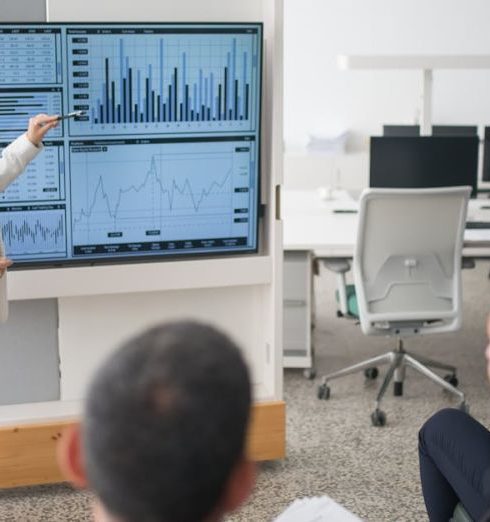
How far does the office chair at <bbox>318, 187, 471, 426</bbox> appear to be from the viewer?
13.9 feet

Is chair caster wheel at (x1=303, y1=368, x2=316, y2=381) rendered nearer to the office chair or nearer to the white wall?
the office chair

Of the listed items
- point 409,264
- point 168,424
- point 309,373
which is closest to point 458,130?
point 309,373

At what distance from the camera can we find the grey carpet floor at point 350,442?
3541 millimetres

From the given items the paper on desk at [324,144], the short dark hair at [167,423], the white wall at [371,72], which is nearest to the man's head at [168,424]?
the short dark hair at [167,423]

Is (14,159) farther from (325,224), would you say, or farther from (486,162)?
(486,162)

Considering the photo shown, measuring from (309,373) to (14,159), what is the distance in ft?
6.92

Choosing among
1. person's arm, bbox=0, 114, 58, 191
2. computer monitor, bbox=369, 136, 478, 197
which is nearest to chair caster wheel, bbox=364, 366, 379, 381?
computer monitor, bbox=369, 136, 478, 197

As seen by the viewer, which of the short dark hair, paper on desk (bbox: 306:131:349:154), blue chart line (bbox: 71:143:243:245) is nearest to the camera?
the short dark hair

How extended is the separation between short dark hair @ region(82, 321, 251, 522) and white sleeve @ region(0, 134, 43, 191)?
2.28 meters

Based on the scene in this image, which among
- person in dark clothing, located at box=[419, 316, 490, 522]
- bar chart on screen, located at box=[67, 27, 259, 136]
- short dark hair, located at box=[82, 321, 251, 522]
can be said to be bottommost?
person in dark clothing, located at box=[419, 316, 490, 522]

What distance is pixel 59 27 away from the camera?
10.9ft

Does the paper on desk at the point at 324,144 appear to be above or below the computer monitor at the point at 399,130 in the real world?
below

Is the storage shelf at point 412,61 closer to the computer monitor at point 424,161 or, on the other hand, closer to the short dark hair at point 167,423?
the computer monitor at point 424,161

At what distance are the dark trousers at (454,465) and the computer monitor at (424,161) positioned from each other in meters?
2.55
